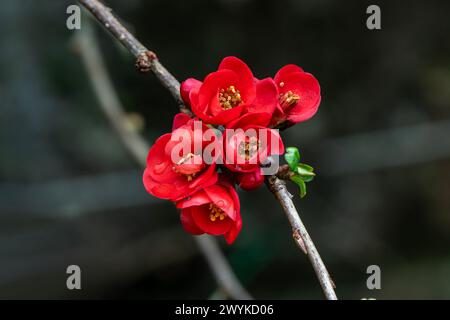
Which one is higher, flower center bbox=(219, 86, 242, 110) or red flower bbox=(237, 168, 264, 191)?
flower center bbox=(219, 86, 242, 110)

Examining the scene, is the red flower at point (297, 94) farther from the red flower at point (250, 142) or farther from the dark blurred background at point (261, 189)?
the dark blurred background at point (261, 189)

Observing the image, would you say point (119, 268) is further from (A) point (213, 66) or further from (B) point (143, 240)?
(A) point (213, 66)

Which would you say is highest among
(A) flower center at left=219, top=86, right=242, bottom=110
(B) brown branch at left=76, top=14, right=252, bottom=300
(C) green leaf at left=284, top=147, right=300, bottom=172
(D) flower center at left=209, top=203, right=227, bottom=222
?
(B) brown branch at left=76, top=14, right=252, bottom=300

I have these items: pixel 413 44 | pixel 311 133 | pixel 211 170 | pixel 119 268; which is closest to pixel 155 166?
pixel 211 170

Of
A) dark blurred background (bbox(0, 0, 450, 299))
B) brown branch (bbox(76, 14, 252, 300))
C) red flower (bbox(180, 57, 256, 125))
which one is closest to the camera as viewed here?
red flower (bbox(180, 57, 256, 125))

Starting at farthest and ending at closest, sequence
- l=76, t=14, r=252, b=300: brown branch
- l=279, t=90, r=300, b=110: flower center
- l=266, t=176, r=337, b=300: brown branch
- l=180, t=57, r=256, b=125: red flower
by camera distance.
Answer: l=76, t=14, r=252, b=300: brown branch → l=279, t=90, r=300, b=110: flower center → l=180, t=57, r=256, b=125: red flower → l=266, t=176, r=337, b=300: brown branch

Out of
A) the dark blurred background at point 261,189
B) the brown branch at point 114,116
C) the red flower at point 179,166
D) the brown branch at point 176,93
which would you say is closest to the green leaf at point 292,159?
the brown branch at point 176,93

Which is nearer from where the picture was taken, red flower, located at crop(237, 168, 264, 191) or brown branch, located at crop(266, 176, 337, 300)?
brown branch, located at crop(266, 176, 337, 300)

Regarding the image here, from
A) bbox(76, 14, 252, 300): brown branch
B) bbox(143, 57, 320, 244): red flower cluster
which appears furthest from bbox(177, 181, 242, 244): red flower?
bbox(76, 14, 252, 300): brown branch

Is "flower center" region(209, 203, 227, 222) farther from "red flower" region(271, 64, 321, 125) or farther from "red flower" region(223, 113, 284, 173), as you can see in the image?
"red flower" region(271, 64, 321, 125)
